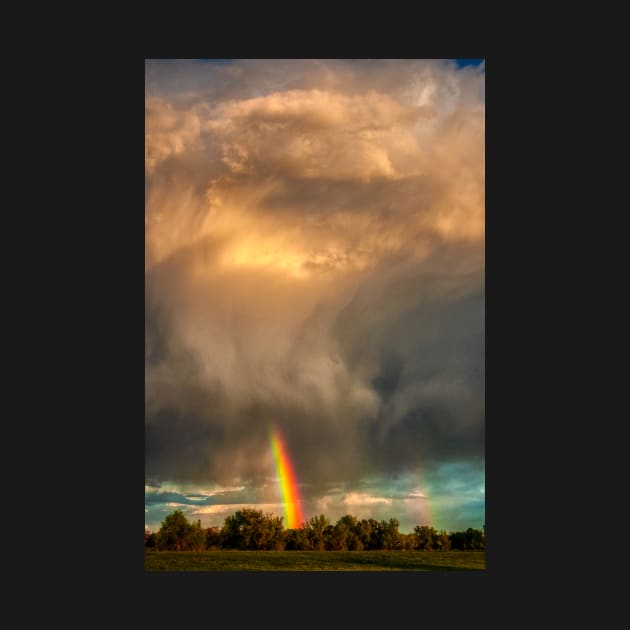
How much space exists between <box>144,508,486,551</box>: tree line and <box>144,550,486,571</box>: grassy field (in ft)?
0.58

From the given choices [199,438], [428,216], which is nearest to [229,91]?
[428,216]

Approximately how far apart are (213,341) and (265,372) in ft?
3.90

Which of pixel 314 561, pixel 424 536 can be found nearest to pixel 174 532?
pixel 314 561

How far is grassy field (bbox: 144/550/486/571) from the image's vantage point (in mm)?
19359

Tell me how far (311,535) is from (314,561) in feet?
2.33

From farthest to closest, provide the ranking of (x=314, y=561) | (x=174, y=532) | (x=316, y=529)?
(x=316, y=529) → (x=174, y=532) → (x=314, y=561)

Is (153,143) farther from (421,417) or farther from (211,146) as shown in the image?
(421,417)

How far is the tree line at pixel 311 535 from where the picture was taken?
66.0ft

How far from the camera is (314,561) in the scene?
64.3ft

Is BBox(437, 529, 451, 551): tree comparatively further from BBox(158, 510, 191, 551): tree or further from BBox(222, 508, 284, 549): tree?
BBox(158, 510, 191, 551): tree

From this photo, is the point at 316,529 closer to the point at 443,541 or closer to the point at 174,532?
the point at 443,541

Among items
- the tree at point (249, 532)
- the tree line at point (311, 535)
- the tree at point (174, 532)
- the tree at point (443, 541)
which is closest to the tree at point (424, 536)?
the tree line at point (311, 535)

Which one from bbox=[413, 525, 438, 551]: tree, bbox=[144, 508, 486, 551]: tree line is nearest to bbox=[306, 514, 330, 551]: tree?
bbox=[144, 508, 486, 551]: tree line

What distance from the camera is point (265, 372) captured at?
20.3 metres
